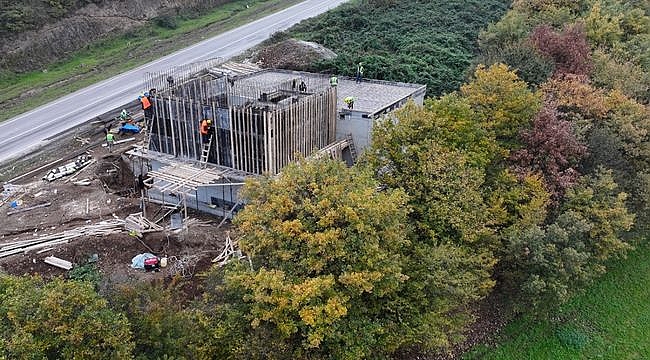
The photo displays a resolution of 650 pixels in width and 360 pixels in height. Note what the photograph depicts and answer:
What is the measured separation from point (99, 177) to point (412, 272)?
21921 mm

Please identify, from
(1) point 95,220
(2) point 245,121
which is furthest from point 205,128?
(1) point 95,220

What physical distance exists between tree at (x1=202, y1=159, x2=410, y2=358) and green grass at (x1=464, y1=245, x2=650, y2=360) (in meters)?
8.82

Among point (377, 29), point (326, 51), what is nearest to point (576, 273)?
point (326, 51)

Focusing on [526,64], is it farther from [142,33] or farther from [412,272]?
[142,33]

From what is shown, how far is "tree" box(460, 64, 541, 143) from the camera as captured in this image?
2911cm

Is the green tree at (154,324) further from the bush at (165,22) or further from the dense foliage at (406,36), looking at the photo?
the bush at (165,22)

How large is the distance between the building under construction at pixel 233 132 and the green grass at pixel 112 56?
15283 millimetres

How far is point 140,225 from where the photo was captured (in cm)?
2906

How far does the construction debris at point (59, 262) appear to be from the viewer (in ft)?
85.9

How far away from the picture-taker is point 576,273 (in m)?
25.1

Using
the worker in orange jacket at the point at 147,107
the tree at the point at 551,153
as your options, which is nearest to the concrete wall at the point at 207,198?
the worker in orange jacket at the point at 147,107

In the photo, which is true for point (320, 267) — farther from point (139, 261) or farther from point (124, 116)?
point (124, 116)

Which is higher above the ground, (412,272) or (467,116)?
(467,116)

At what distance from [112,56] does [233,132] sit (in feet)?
107
